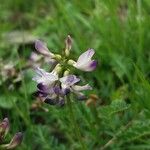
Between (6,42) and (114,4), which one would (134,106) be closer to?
(114,4)

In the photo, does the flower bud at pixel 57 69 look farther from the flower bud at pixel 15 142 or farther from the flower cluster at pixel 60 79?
the flower bud at pixel 15 142

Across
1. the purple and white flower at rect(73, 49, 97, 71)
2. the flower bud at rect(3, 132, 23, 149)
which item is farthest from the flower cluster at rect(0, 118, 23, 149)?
the purple and white flower at rect(73, 49, 97, 71)

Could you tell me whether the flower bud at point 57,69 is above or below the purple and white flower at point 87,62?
below

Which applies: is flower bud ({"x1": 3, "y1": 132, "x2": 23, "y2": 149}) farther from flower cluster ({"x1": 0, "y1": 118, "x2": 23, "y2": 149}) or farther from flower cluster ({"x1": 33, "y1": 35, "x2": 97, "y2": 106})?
flower cluster ({"x1": 33, "y1": 35, "x2": 97, "y2": 106})

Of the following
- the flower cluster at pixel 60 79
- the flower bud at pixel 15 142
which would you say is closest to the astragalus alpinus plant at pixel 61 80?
the flower cluster at pixel 60 79

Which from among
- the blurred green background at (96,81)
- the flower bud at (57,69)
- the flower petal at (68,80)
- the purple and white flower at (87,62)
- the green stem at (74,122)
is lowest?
the blurred green background at (96,81)

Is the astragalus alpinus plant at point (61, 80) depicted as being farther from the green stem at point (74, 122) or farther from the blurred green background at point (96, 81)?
the blurred green background at point (96, 81)

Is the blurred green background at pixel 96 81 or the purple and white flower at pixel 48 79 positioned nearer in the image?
the purple and white flower at pixel 48 79

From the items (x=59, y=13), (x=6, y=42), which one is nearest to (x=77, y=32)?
(x=59, y=13)
